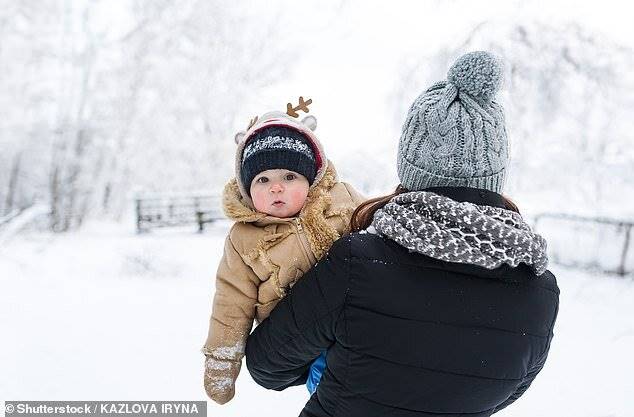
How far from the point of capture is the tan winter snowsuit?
152 cm

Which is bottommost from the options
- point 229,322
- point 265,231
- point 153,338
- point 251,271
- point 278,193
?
point 153,338

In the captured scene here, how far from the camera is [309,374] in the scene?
151 centimetres

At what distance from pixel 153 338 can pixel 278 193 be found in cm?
348

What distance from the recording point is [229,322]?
1.55 meters

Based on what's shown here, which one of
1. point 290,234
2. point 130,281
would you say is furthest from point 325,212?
point 130,281

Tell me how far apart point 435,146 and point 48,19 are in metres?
18.0

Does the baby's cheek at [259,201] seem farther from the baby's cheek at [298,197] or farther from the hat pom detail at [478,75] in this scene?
the hat pom detail at [478,75]

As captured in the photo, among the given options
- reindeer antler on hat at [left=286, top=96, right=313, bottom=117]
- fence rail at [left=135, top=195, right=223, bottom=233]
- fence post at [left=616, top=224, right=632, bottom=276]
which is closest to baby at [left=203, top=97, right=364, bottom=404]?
reindeer antler on hat at [left=286, top=96, right=313, bottom=117]

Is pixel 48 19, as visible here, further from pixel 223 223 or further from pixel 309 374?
pixel 309 374

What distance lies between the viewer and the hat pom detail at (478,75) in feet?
3.83

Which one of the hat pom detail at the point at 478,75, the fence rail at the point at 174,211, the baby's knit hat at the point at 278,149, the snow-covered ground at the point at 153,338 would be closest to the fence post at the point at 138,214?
the fence rail at the point at 174,211

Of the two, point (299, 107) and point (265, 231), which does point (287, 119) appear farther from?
point (265, 231)

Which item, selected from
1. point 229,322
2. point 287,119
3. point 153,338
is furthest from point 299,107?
point 153,338

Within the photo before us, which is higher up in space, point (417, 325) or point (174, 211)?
point (417, 325)
